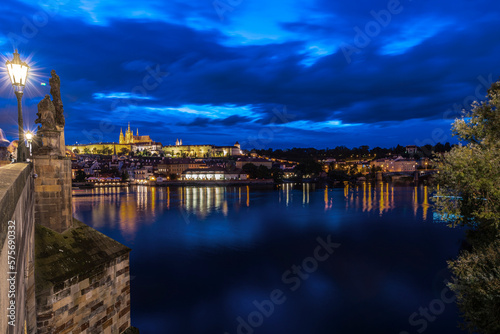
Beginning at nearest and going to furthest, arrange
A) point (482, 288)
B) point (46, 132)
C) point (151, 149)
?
point (482, 288) < point (46, 132) < point (151, 149)

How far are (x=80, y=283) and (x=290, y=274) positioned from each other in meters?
12.1

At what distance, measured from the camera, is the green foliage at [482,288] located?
5543 mm

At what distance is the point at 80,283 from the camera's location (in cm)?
616

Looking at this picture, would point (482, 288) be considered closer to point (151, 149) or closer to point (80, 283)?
point (80, 283)

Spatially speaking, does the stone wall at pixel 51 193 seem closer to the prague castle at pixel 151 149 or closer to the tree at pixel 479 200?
the tree at pixel 479 200

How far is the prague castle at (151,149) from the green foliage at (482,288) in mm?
145950

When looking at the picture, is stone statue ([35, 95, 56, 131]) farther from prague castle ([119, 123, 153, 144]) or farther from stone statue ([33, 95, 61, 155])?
prague castle ([119, 123, 153, 144])

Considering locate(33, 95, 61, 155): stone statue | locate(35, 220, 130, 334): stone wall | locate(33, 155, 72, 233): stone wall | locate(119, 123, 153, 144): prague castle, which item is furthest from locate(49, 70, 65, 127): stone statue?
locate(119, 123, 153, 144): prague castle

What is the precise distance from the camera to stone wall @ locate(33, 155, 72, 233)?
6941 mm

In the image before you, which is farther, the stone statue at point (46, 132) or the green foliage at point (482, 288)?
the stone statue at point (46, 132)

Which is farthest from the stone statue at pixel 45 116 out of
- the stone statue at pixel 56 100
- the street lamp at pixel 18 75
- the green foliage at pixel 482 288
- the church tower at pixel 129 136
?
the church tower at pixel 129 136

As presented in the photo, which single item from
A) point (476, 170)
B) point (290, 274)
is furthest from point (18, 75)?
point (290, 274)

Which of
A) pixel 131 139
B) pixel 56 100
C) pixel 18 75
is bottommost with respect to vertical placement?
pixel 18 75

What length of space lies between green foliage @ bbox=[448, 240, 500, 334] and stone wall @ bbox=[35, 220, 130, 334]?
6.91m
